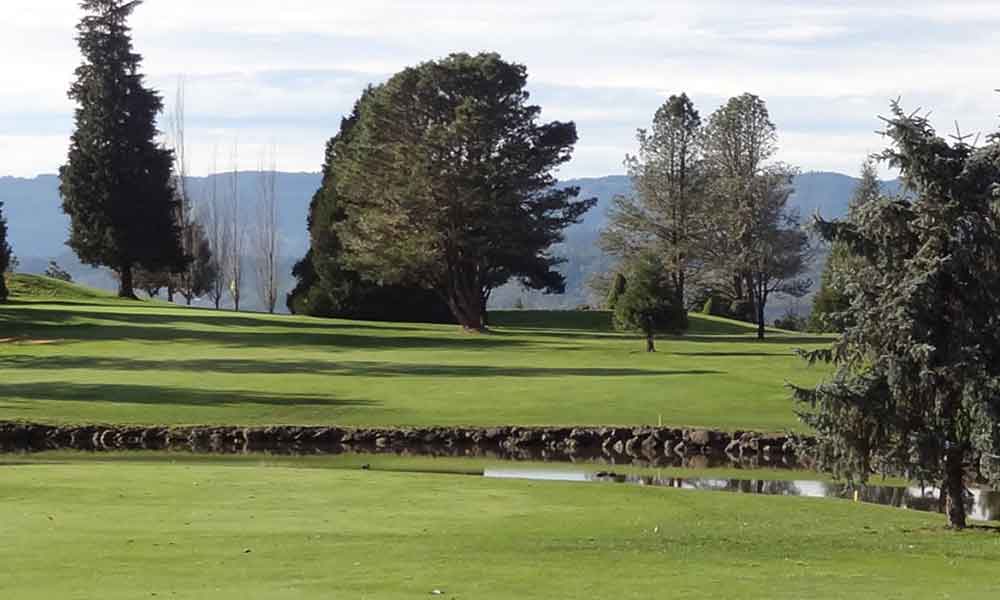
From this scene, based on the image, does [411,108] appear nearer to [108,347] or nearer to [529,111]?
[529,111]

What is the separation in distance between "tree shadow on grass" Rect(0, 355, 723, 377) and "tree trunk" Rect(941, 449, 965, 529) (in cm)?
2824

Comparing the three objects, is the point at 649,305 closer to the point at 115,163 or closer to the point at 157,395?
the point at 157,395

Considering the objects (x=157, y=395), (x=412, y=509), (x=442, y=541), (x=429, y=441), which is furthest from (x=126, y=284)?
(x=442, y=541)

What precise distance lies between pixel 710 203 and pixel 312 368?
52.0 m

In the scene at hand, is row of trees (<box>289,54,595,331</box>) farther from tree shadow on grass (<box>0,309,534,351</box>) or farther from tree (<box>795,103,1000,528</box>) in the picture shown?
tree (<box>795,103,1000,528</box>)

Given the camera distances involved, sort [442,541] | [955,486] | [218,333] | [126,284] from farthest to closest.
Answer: [126,284]
[218,333]
[955,486]
[442,541]

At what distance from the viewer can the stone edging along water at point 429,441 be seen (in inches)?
1451

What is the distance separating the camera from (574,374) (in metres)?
51.6

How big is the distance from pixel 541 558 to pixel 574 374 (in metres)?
34.7

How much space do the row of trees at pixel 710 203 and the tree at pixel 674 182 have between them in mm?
68

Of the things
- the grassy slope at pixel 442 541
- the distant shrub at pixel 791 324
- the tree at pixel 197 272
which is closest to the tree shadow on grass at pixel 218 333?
the grassy slope at pixel 442 541

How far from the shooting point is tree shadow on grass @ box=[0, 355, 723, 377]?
51.3 meters

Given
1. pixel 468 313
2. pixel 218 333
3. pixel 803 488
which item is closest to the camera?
pixel 803 488

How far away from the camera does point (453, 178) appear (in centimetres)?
7569
